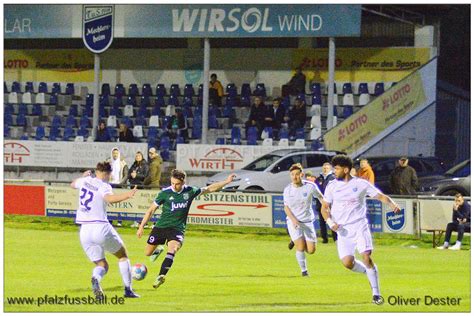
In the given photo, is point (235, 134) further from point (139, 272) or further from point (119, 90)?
point (139, 272)

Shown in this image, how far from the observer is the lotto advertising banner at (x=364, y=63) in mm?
43375

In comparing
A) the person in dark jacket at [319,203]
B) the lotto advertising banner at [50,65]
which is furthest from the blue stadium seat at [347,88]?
the person in dark jacket at [319,203]

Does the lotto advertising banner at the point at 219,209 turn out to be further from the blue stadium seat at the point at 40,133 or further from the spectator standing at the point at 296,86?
the blue stadium seat at the point at 40,133

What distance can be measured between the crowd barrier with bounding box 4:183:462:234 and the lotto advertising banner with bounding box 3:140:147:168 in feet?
25.6

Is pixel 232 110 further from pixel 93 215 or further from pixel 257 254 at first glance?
pixel 93 215

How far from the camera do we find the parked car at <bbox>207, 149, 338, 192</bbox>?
3538 centimetres

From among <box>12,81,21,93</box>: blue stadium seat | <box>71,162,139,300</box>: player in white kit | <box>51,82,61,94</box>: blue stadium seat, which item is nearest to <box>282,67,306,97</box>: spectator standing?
Result: <box>51,82,61,94</box>: blue stadium seat

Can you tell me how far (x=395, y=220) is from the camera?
2884 cm

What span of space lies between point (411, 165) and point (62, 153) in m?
11.2

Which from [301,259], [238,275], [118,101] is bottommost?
[238,275]

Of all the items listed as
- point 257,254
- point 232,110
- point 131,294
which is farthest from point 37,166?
point 131,294

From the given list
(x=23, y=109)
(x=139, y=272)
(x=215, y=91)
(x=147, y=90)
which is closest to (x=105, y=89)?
(x=147, y=90)

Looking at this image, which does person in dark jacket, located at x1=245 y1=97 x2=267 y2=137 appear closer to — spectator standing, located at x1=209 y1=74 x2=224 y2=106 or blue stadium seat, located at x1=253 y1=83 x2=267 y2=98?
spectator standing, located at x1=209 y1=74 x2=224 y2=106

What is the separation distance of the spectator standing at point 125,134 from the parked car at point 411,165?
816 centimetres
